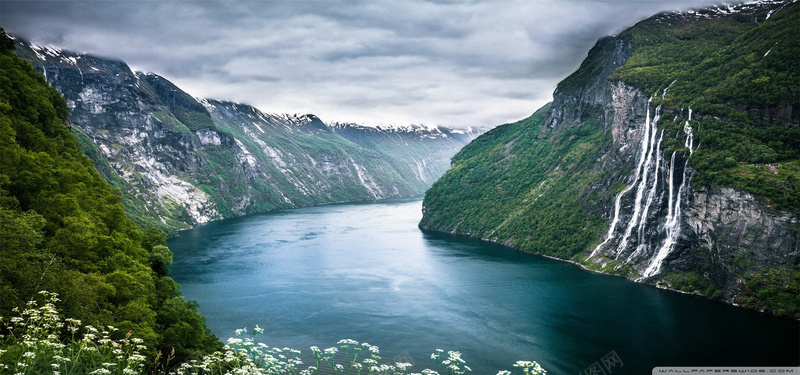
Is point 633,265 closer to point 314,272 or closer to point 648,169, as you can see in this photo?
point 648,169

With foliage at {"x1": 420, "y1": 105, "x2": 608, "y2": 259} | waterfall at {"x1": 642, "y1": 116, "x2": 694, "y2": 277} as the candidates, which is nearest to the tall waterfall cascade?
waterfall at {"x1": 642, "y1": 116, "x2": 694, "y2": 277}

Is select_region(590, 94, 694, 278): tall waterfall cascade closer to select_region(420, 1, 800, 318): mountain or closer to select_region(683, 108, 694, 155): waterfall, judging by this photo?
select_region(683, 108, 694, 155): waterfall

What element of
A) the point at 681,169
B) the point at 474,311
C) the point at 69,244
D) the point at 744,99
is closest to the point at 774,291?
the point at 681,169

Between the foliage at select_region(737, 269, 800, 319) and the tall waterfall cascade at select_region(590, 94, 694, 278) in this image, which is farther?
the tall waterfall cascade at select_region(590, 94, 694, 278)

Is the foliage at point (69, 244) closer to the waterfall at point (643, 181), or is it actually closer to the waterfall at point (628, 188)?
the waterfall at point (643, 181)

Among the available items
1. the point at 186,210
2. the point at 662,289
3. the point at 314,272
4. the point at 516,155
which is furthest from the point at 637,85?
the point at 186,210
